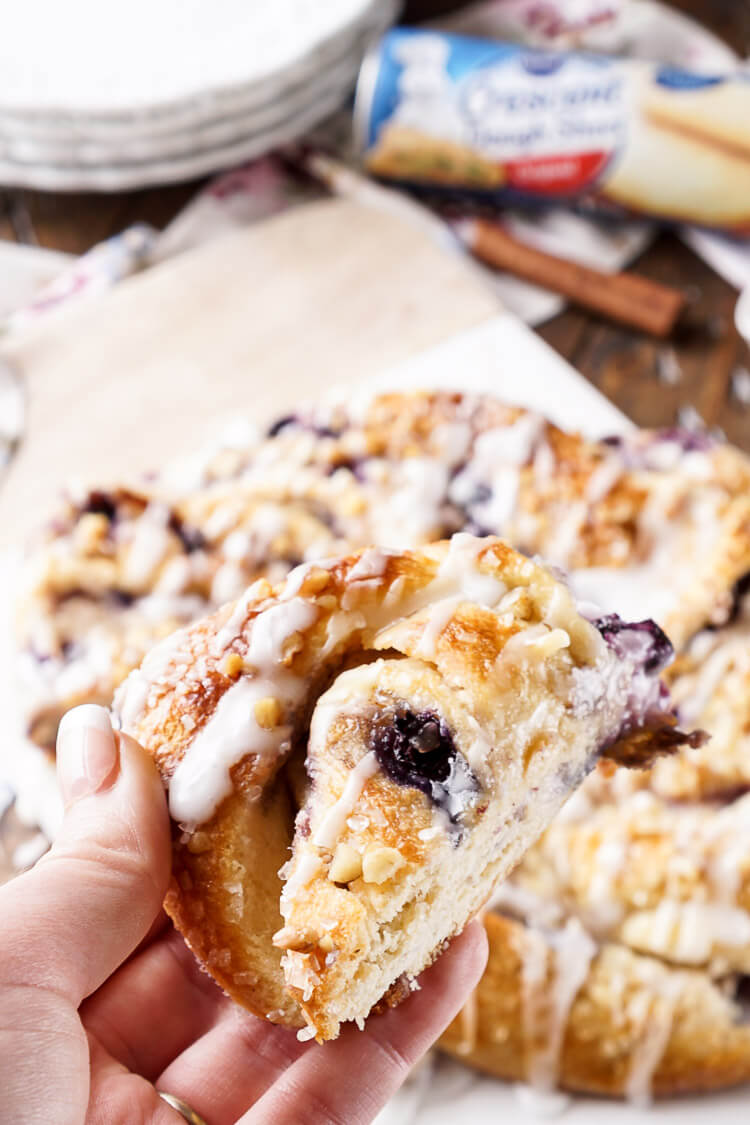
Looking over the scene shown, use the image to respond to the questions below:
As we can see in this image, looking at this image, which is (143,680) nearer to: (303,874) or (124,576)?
(303,874)

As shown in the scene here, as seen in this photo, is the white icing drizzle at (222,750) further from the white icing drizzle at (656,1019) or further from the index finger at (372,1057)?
the white icing drizzle at (656,1019)

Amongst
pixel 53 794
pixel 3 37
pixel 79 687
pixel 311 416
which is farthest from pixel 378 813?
pixel 3 37

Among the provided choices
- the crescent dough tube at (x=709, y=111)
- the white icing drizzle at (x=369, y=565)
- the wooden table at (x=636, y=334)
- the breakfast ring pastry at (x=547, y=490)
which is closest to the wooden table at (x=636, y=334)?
the wooden table at (x=636, y=334)

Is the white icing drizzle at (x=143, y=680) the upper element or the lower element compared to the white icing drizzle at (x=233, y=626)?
lower

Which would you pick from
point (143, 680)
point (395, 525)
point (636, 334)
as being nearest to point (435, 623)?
point (143, 680)

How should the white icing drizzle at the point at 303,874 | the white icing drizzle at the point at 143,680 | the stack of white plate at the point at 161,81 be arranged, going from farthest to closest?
1. the stack of white plate at the point at 161,81
2. the white icing drizzle at the point at 143,680
3. the white icing drizzle at the point at 303,874

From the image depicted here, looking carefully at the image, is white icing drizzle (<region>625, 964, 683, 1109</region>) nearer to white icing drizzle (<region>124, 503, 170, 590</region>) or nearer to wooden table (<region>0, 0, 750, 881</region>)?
white icing drizzle (<region>124, 503, 170, 590</region>)

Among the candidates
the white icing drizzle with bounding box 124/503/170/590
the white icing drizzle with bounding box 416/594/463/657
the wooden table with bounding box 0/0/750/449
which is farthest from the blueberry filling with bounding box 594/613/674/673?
the wooden table with bounding box 0/0/750/449
